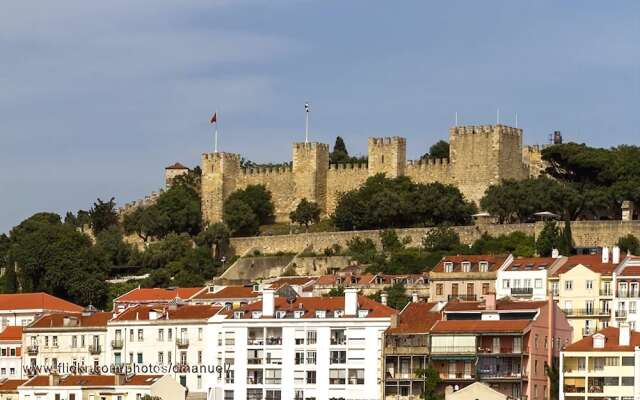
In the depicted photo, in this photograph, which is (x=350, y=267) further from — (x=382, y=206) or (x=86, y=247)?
(x=86, y=247)

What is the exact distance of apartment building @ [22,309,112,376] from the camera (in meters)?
86.6

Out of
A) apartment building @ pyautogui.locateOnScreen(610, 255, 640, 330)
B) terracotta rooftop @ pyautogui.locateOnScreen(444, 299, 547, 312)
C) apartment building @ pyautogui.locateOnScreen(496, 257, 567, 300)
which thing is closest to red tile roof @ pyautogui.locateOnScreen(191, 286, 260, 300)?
apartment building @ pyautogui.locateOnScreen(496, 257, 567, 300)

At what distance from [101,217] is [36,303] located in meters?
25.7

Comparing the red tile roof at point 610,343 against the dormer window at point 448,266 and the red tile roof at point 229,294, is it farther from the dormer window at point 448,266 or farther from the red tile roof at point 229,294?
the red tile roof at point 229,294

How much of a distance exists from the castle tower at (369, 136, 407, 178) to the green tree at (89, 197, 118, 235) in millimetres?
17564

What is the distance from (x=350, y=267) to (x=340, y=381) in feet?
74.6

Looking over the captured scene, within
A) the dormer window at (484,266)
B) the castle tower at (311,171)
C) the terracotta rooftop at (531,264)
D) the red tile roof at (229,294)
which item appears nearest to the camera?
the terracotta rooftop at (531,264)

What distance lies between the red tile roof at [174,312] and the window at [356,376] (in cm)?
826

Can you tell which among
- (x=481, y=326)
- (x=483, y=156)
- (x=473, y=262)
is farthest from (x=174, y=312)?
(x=483, y=156)

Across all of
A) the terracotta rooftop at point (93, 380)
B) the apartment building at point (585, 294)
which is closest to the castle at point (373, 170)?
the apartment building at point (585, 294)

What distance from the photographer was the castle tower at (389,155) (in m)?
113

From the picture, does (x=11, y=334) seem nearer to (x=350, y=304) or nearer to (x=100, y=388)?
(x=100, y=388)

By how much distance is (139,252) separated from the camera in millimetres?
113000

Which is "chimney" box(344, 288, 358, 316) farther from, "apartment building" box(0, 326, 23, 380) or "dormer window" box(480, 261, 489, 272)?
"apartment building" box(0, 326, 23, 380)
